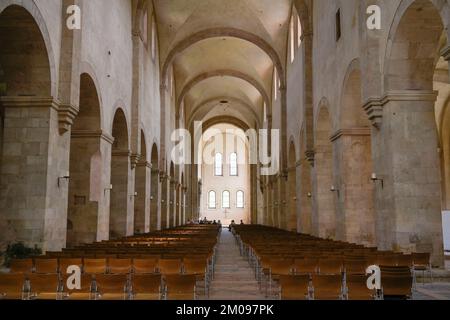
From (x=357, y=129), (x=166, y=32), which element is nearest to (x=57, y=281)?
(x=357, y=129)

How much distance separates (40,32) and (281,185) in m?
22.2

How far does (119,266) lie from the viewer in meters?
8.75

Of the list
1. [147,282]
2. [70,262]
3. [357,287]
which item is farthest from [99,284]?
[357,287]

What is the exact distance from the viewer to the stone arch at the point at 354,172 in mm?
16344

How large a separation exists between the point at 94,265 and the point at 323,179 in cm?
1355

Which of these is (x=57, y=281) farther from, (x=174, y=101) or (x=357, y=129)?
(x=174, y=101)

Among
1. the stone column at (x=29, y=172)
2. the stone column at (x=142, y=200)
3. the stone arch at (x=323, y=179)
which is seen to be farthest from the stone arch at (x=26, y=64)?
the stone column at (x=142, y=200)

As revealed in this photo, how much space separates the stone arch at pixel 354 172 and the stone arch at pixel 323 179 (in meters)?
2.59

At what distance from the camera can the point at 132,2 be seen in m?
21.7

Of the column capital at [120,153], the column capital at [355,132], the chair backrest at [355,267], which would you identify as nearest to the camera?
the chair backrest at [355,267]

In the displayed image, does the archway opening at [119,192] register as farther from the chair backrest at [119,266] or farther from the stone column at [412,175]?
the stone column at [412,175]

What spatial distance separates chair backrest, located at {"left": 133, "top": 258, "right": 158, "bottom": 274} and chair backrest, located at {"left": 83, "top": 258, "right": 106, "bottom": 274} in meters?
0.61

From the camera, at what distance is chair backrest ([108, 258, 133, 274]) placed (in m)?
8.70

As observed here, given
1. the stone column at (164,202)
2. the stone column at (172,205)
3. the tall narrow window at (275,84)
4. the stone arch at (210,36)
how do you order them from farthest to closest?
the stone column at (172,205)
the tall narrow window at (275,84)
the stone column at (164,202)
the stone arch at (210,36)
